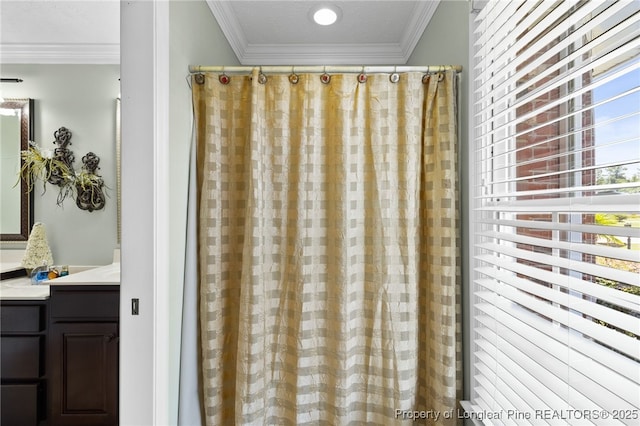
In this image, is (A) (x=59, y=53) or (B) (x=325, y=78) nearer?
(B) (x=325, y=78)

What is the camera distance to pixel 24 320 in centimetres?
188

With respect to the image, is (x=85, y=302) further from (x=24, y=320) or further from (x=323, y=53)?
(x=323, y=53)

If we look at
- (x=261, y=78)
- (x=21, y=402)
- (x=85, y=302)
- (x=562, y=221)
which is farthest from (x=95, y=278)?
(x=562, y=221)

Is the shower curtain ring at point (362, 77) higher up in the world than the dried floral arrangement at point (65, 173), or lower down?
higher up

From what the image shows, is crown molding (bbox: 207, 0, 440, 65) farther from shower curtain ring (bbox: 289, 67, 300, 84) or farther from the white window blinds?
the white window blinds

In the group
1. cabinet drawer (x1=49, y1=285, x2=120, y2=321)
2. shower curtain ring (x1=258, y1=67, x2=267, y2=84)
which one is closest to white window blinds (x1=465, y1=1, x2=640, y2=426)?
shower curtain ring (x1=258, y1=67, x2=267, y2=84)

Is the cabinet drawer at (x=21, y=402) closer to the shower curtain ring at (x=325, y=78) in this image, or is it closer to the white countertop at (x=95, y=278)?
the white countertop at (x=95, y=278)

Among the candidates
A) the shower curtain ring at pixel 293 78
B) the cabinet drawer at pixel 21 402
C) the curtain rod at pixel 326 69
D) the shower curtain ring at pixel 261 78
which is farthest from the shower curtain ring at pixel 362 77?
the cabinet drawer at pixel 21 402

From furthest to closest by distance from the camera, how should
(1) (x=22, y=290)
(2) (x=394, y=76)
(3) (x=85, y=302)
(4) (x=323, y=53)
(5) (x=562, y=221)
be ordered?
(4) (x=323, y=53) → (1) (x=22, y=290) → (3) (x=85, y=302) → (2) (x=394, y=76) → (5) (x=562, y=221)

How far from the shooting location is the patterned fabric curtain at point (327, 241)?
1.43 meters

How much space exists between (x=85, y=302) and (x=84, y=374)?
1.34 feet

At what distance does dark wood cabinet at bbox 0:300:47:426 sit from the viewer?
188 centimetres

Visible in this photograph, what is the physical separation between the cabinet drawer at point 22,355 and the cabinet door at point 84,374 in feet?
0.32

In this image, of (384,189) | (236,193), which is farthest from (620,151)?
(236,193)
